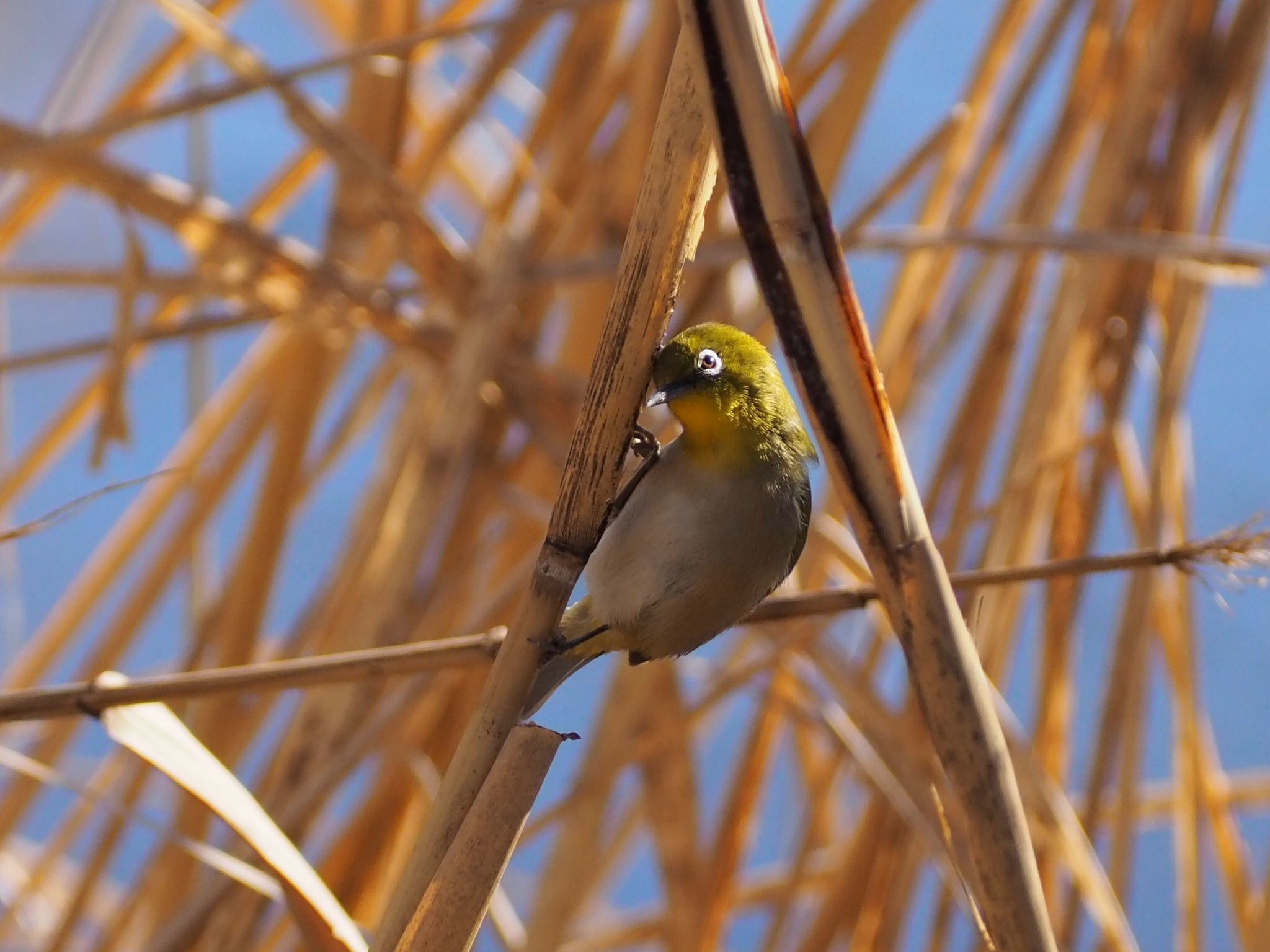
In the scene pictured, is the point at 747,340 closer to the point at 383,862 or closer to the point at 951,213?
the point at 951,213

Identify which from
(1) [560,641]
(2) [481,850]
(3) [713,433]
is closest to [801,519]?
(3) [713,433]

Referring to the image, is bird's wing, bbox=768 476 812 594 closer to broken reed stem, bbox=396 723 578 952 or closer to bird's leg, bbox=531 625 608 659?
bird's leg, bbox=531 625 608 659

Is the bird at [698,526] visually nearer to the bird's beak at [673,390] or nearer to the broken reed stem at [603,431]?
the bird's beak at [673,390]

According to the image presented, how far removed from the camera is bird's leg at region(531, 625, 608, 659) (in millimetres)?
522

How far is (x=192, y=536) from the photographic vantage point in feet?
4.72

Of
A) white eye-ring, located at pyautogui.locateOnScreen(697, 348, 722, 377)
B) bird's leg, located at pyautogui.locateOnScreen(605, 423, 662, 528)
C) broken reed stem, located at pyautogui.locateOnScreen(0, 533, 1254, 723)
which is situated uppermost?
white eye-ring, located at pyautogui.locateOnScreen(697, 348, 722, 377)

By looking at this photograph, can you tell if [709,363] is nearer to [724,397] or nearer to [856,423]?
[724,397]

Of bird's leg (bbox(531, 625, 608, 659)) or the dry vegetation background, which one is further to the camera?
the dry vegetation background

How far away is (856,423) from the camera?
389 millimetres

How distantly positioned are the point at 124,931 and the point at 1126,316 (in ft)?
3.82

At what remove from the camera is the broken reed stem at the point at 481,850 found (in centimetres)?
49

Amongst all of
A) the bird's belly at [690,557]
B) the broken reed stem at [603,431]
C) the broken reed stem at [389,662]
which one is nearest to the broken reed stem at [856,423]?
the broken reed stem at [603,431]

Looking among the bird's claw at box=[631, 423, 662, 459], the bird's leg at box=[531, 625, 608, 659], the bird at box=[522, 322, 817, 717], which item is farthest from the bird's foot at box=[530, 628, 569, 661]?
the bird's claw at box=[631, 423, 662, 459]

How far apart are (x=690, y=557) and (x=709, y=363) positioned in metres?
0.12
